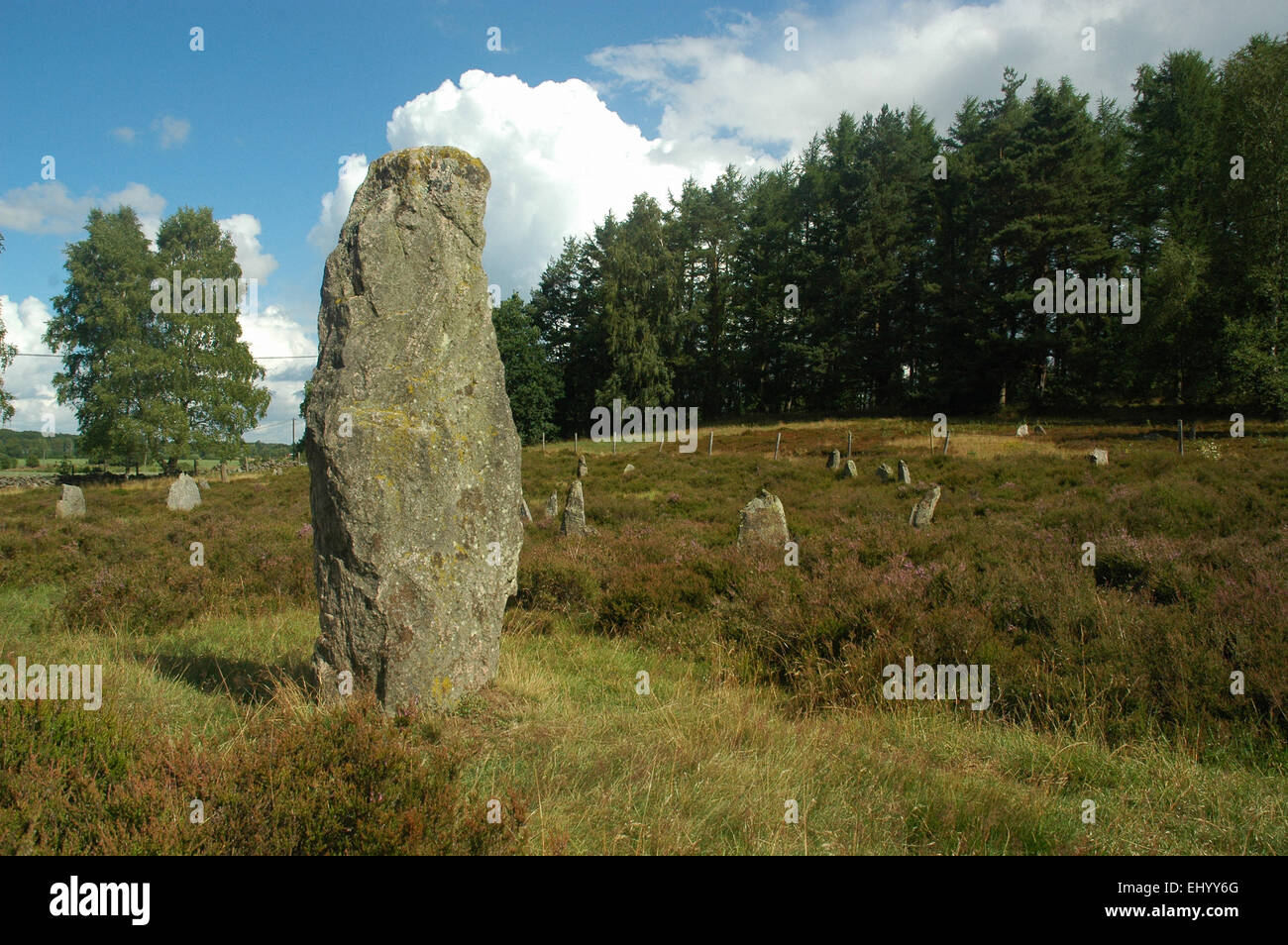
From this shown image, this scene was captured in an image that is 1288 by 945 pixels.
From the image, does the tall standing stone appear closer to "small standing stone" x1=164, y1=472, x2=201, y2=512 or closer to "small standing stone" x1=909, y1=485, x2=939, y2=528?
"small standing stone" x1=909, y1=485, x2=939, y2=528

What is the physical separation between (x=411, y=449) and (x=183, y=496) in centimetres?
2047

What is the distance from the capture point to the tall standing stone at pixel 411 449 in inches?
173

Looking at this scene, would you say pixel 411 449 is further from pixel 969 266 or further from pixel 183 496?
pixel 969 266

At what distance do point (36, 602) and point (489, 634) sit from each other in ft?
25.1

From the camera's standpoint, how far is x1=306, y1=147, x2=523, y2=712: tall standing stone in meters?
4.40

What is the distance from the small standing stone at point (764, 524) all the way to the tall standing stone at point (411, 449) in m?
5.83

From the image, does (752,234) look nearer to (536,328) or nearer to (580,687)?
(536,328)

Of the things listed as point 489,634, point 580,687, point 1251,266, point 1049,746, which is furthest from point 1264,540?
point 1251,266

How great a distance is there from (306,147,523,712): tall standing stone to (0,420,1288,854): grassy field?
46 centimetres

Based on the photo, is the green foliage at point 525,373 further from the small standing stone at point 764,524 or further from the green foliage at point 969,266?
the small standing stone at point 764,524

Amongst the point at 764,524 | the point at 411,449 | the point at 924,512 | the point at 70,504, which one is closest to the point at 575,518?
the point at 764,524

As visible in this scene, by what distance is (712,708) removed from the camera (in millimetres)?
4918

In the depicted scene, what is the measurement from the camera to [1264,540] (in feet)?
28.0

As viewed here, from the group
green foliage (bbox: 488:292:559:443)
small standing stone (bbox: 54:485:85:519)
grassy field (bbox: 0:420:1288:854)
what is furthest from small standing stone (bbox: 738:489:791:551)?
green foliage (bbox: 488:292:559:443)
